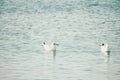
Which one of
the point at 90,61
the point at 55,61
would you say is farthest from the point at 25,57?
the point at 90,61

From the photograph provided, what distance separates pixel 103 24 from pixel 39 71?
13.8 metres

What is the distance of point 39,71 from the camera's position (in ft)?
53.4

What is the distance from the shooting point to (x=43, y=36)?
2489 cm

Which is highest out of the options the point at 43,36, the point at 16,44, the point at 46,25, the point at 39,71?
the point at 46,25

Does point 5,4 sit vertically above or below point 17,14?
above

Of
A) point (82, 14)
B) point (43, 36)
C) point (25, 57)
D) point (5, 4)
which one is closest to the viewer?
point (25, 57)

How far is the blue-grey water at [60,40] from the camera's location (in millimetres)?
16125

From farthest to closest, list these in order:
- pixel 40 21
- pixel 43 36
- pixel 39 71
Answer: pixel 40 21 → pixel 43 36 → pixel 39 71

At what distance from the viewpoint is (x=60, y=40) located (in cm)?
2330

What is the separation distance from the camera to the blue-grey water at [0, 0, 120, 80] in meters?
16.1

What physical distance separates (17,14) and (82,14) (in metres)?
6.05

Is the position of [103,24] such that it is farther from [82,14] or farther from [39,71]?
[39,71]

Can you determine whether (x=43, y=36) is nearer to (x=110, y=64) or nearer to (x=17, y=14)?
(x=110, y=64)

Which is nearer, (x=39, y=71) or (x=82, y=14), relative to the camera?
(x=39, y=71)
